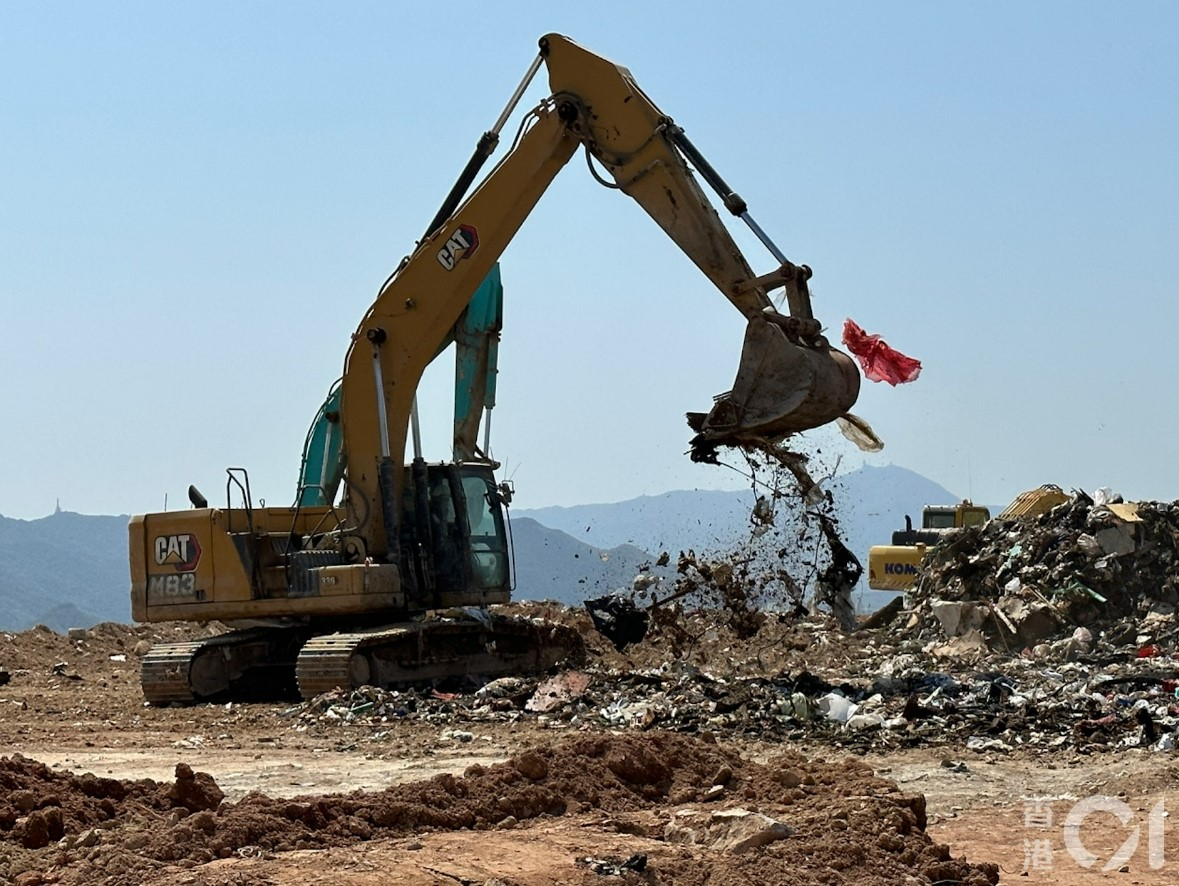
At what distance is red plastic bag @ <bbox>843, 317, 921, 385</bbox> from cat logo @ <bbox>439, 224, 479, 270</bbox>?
3228 millimetres

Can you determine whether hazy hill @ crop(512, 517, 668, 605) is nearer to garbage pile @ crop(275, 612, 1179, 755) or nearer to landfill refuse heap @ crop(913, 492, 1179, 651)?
landfill refuse heap @ crop(913, 492, 1179, 651)

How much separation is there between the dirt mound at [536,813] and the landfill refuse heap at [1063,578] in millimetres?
9851

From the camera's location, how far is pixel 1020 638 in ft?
59.0

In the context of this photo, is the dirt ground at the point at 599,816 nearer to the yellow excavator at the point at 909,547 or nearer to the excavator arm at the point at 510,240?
the excavator arm at the point at 510,240

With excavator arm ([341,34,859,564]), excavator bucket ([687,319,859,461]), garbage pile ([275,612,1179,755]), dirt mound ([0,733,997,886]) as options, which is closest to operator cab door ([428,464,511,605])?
excavator arm ([341,34,859,564])

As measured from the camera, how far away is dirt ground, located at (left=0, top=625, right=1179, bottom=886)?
6.74 m

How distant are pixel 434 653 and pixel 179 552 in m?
2.46

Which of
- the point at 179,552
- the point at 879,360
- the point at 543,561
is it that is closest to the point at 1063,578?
the point at 879,360

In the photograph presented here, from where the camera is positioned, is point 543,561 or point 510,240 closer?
point 510,240

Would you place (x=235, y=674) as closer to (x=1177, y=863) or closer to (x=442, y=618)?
(x=442, y=618)

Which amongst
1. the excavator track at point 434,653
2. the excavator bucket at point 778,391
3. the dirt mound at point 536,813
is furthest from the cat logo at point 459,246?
the dirt mound at point 536,813

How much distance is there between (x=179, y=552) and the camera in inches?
608

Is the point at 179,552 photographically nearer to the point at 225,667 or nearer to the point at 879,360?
the point at 225,667

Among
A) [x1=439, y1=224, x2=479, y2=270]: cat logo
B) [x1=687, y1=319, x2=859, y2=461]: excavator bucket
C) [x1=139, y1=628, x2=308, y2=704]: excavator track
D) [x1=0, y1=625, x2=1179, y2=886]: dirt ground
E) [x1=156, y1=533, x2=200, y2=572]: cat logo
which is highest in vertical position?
[x1=439, y1=224, x2=479, y2=270]: cat logo
